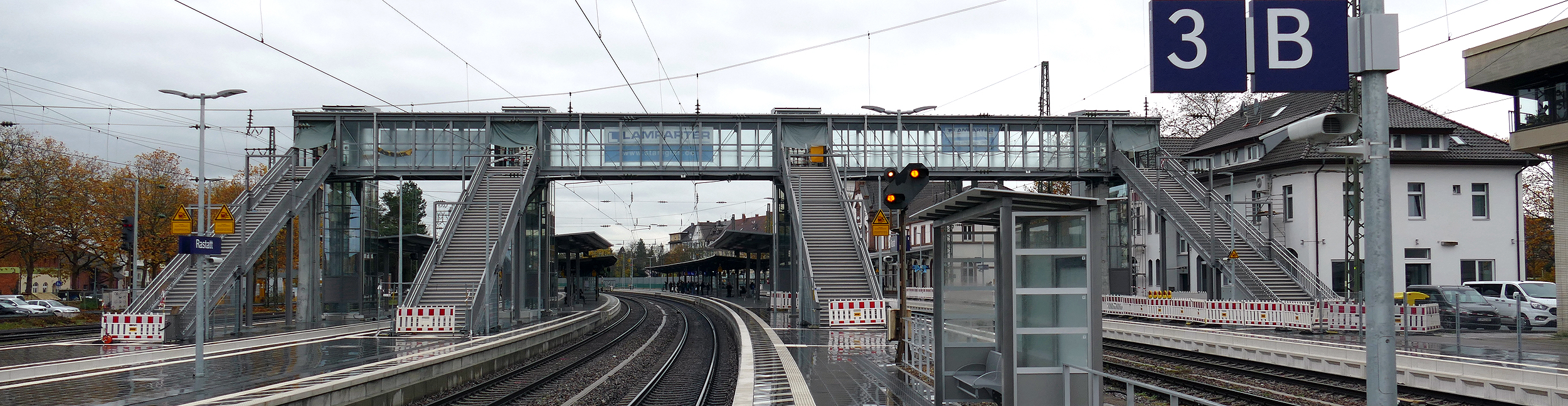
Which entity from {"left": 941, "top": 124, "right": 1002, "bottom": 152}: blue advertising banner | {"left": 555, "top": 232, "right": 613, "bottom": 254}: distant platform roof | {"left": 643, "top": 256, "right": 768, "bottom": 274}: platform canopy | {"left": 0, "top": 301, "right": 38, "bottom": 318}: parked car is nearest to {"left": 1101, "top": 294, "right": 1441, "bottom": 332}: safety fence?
{"left": 941, "top": 124, "right": 1002, "bottom": 152}: blue advertising banner

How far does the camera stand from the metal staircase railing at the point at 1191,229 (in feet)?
102

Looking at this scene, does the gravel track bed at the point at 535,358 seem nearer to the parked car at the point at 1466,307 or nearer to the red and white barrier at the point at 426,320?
the red and white barrier at the point at 426,320

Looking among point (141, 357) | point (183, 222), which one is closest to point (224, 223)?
point (183, 222)

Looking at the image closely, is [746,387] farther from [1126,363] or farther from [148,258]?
[148,258]

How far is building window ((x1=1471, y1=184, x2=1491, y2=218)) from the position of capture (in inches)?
1437

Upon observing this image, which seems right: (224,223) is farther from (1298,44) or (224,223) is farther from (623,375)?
(1298,44)

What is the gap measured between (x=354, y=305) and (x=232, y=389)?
30.3 meters

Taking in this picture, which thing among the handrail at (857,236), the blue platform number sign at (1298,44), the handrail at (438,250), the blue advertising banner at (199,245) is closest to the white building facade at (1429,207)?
the handrail at (857,236)

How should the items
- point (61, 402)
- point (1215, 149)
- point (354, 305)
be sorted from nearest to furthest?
point (61, 402), point (354, 305), point (1215, 149)

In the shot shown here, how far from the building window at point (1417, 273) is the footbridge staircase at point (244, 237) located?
4049 cm

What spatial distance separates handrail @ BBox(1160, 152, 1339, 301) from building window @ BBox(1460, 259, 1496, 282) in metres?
5.54

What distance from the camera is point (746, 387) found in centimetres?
1345

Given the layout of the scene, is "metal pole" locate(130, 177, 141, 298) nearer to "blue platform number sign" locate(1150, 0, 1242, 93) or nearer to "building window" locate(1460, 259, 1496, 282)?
"blue platform number sign" locate(1150, 0, 1242, 93)

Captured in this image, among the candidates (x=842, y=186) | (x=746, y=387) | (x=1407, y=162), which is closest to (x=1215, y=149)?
(x=1407, y=162)
